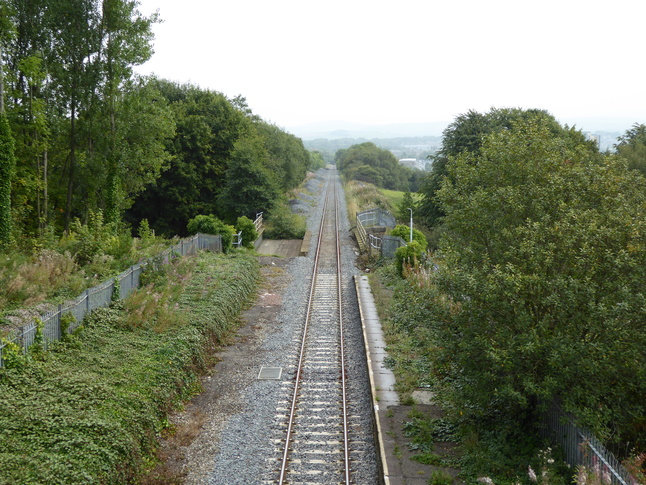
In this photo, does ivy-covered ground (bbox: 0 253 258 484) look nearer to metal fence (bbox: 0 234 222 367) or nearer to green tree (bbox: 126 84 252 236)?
metal fence (bbox: 0 234 222 367)

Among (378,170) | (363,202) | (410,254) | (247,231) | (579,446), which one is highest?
(378,170)

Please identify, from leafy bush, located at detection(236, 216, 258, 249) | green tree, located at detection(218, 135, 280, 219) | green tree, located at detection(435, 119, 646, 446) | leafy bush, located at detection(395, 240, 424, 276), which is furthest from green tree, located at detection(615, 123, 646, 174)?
green tree, located at detection(435, 119, 646, 446)

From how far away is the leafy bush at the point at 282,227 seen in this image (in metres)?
40.5

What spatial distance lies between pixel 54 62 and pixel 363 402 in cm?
2589

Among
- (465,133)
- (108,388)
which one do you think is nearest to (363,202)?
(465,133)

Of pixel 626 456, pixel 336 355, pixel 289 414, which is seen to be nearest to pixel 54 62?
pixel 336 355

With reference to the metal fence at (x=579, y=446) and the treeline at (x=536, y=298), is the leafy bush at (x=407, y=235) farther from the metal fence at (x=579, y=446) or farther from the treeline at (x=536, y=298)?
the metal fence at (x=579, y=446)

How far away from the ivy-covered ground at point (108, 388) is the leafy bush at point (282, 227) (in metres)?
21.3

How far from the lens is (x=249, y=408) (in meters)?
13.4

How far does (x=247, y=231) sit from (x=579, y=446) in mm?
28248

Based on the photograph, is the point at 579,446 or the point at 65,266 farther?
the point at 65,266

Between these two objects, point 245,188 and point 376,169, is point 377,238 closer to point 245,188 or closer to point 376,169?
point 245,188

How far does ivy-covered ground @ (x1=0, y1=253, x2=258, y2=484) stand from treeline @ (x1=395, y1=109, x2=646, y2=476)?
622 cm

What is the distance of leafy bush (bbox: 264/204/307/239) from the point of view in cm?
4047
